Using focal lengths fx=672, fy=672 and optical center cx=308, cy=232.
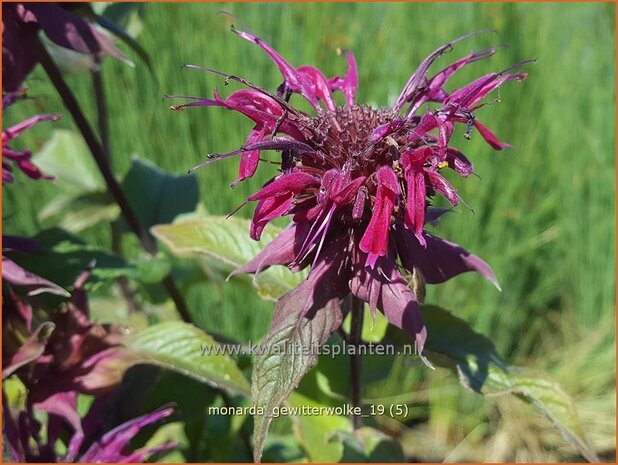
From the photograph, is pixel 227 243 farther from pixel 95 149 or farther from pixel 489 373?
pixel 489 373

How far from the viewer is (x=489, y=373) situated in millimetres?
693

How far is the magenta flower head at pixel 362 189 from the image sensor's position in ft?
1.81

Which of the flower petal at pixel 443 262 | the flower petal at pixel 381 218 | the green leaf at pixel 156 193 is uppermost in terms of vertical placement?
the flower petal at pixel 381 218

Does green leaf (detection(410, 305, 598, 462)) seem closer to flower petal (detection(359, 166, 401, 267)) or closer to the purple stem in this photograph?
flower petal (detection(359, 166, 401, 267))

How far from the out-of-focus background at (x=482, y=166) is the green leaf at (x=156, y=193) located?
1.60 ft

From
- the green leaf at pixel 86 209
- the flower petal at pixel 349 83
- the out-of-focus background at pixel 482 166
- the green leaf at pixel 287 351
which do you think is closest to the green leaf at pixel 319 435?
the green leaf at pixel 287 351

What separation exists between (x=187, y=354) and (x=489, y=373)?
33 centimetres

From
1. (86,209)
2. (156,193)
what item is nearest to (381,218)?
(156,193)

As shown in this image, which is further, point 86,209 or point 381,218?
point 86,209

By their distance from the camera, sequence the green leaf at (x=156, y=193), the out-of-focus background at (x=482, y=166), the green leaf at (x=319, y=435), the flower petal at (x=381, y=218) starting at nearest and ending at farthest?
the flower petal at (x=381, y=218)
the green leaf at (x=319, y=435)
the green leaf at (x=156, y=193)
the out-of-focus background at (x=482, y=166)

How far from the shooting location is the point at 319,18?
1807 millimetres

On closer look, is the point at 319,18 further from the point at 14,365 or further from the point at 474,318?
the point at 14,365

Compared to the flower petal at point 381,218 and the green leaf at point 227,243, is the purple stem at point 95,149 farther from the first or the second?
the flower petal at point 381,218

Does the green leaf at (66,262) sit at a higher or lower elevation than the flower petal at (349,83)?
lower
